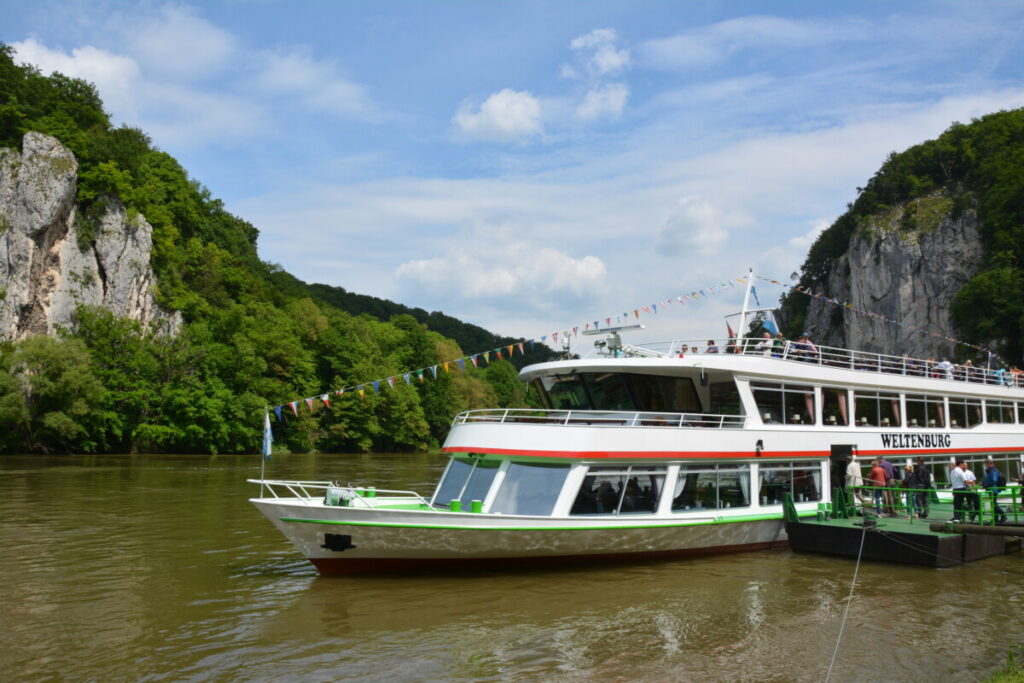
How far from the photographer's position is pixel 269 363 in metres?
71.8

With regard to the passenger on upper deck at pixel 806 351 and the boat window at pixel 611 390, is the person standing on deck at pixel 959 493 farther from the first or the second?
the boat window at pixel 611 390

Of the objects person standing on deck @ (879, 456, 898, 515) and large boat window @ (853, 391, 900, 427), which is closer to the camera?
person standing on deck @ (879, 456, 898, 515)

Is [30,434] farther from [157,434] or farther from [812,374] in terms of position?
[812,374]

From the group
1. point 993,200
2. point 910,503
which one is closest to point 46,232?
point 910,503

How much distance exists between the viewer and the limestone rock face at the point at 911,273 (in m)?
83.6

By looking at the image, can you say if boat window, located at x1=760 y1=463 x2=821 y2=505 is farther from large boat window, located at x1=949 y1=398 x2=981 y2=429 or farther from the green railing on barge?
large boat window, located at x1=949 y1=398 x2=981 y2=429

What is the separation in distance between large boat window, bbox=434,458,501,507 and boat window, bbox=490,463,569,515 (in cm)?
35

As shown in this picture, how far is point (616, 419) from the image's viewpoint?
15523mm

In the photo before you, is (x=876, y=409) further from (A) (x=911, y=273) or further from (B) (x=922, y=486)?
(A) (x=911, y=273)

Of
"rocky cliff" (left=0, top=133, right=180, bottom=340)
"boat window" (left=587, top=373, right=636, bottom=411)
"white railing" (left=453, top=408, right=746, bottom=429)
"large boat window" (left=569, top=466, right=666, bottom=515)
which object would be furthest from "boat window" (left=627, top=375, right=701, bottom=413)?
"rocky cliff" (left=0, top=133, right=180, bottom=340)

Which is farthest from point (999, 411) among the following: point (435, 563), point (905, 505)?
point (435, 563)

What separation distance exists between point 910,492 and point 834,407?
2.58 m

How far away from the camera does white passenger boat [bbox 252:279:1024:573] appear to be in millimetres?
13406

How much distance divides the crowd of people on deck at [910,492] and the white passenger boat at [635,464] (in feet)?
1.79
